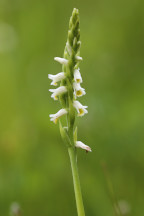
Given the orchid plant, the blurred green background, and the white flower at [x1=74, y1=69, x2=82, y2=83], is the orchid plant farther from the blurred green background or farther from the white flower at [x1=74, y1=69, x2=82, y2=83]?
the blurred green background

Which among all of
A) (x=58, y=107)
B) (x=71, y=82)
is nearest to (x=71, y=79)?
(x=71, y=82)

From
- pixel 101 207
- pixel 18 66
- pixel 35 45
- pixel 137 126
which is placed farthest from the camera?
pixel 35 45

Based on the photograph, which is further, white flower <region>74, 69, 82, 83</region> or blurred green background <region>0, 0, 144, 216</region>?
blurred green background <region>0, 0, 144, 216</region>

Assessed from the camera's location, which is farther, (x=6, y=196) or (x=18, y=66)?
(x=18, y=66)

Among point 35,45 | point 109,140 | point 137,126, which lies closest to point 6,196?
point 109,140

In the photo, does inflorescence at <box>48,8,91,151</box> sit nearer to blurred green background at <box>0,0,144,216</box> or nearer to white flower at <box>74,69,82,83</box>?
white flower at <box>74,69,82,83</box>

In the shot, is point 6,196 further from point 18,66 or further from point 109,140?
point 18,66

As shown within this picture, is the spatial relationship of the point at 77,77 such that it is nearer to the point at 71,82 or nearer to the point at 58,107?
the point at 71,82

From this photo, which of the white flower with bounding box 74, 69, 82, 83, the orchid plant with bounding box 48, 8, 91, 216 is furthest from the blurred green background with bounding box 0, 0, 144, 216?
the white flower with bounding box 74, 69, 82, 83
